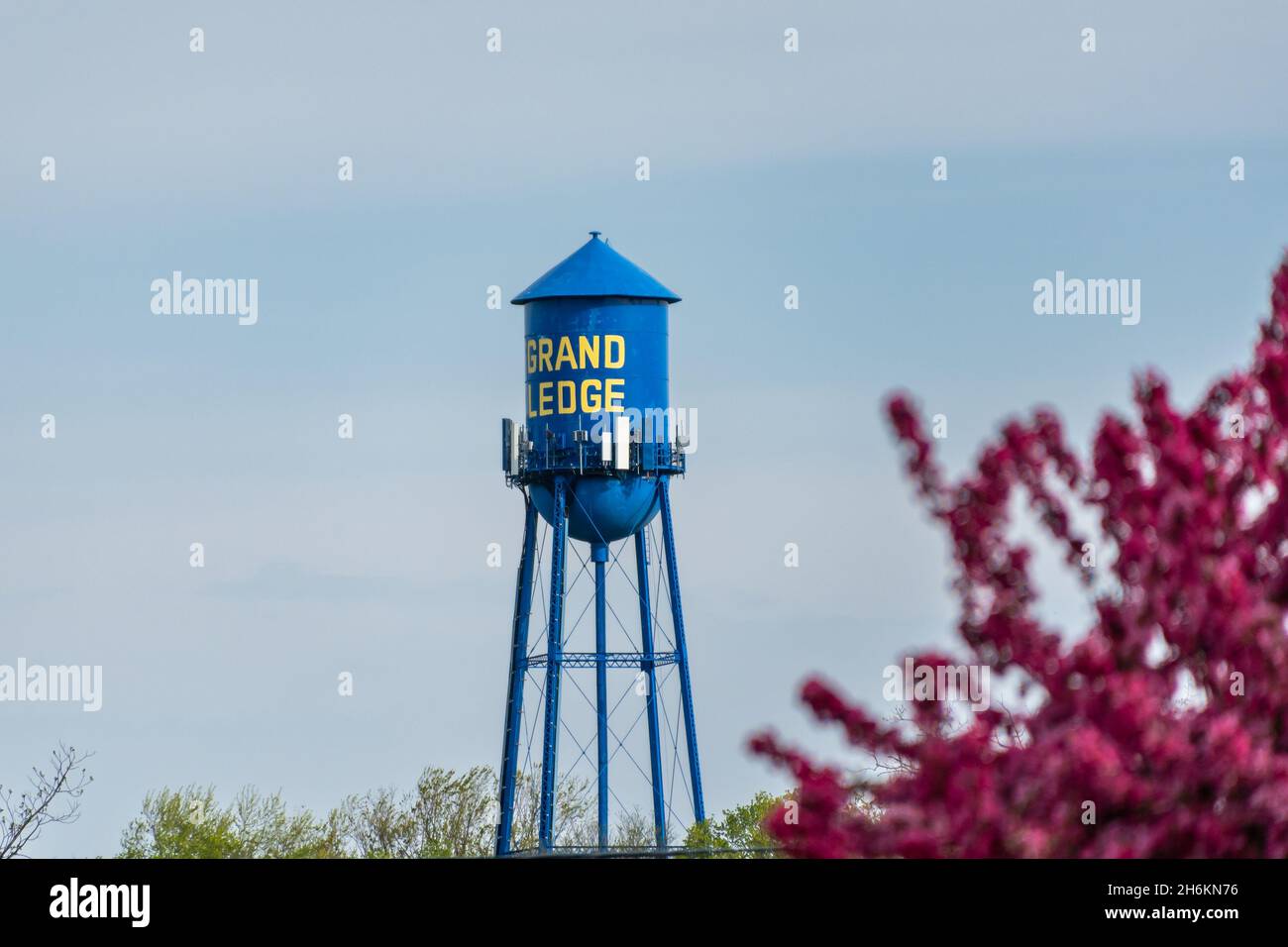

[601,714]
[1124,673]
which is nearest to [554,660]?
[601,714]

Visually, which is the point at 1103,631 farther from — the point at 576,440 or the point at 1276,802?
the point at 576,440

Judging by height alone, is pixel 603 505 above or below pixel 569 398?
below

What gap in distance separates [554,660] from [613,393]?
4.57 metres

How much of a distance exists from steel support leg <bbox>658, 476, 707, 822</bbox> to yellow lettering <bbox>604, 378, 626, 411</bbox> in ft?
5.49

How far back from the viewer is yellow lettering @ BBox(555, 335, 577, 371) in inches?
1719

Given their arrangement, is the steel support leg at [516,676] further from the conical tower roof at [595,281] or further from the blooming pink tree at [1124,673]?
the blooming pink tree at [1124,673]

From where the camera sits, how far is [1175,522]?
10.2 metres

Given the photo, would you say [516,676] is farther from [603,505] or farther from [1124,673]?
[1124,673]

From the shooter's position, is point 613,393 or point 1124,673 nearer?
point 1124,673

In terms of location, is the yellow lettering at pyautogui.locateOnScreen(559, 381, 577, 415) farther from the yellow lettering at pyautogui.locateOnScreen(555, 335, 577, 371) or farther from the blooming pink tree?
the blooming pink tree

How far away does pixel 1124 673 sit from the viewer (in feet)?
33.0
